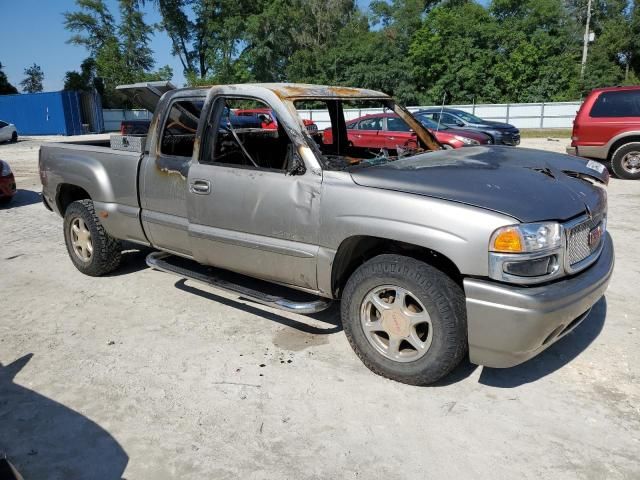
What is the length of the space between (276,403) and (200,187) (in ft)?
5.82

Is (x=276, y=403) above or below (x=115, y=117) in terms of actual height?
below

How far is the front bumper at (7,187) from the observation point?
31.1 ft

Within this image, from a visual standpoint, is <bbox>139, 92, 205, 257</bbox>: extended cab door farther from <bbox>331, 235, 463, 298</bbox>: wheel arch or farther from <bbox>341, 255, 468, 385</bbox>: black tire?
<bbox>341, 255, 468, 385</bbox>: black tire

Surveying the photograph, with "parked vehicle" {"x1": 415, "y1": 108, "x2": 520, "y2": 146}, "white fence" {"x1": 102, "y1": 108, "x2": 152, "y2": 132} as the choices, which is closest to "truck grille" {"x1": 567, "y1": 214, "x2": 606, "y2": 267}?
"parked vehicle" {"x1": 415, "y1": 108, "x2": 520, "y2": 146}

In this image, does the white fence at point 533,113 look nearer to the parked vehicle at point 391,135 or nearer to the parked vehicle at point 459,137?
the parked vehicle at point 459,137

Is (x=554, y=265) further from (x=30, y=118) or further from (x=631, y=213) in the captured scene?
(x=30, y=118)

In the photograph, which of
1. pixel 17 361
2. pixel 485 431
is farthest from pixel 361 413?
pixel 17 361

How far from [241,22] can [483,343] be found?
5034 centimetres

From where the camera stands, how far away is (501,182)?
320 centimetres

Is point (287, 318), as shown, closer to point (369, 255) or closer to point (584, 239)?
point (369, 255)

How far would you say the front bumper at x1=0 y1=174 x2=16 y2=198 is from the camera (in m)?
9.47

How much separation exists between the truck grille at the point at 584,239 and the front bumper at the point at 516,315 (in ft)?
0.50

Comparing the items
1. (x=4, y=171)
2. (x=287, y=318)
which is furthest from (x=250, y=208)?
(x=4, y=171)

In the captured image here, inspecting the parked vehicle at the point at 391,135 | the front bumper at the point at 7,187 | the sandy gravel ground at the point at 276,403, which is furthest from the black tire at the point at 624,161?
the front bumper at the point at 7,187
